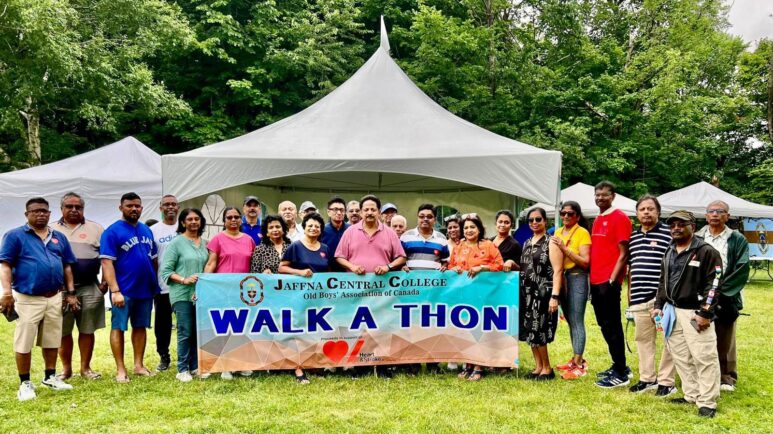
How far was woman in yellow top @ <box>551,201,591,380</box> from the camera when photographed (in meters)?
4.45

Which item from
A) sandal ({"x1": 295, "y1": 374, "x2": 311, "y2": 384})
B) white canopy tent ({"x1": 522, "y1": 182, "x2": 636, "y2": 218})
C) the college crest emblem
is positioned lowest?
sandal ({"x1": 295, "y1": 374, "x2": 311, "y2": 384})

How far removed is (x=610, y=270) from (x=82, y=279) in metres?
4.39

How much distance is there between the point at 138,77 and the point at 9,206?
165 inches

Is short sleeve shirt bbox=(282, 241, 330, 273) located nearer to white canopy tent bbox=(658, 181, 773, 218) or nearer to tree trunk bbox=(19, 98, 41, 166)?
tree trunk bbox=(19, 98, 41, 166)

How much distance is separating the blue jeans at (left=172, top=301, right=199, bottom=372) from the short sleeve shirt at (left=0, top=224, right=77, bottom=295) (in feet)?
→ 3.12

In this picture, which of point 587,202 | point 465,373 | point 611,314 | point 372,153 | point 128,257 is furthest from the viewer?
point 587,202

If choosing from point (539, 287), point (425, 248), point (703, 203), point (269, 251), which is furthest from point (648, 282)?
point (703, 203)

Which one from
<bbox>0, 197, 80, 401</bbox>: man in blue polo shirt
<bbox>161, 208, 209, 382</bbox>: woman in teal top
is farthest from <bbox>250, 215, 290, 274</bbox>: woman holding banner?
<bbox>0, 197, 80, 401</bbox>: man in blue polo shirt

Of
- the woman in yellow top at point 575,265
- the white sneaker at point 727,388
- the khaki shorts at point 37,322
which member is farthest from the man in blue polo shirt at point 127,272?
the white sneaker at point 727,388

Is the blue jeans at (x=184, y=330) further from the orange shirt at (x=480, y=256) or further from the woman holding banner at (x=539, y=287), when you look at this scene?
the woman holding banner at (x=539, y=287)

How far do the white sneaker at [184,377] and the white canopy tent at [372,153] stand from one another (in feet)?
6.80

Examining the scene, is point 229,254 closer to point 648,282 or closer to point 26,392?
point 26,392

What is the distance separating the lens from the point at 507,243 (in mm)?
4855

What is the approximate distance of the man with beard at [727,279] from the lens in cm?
426
